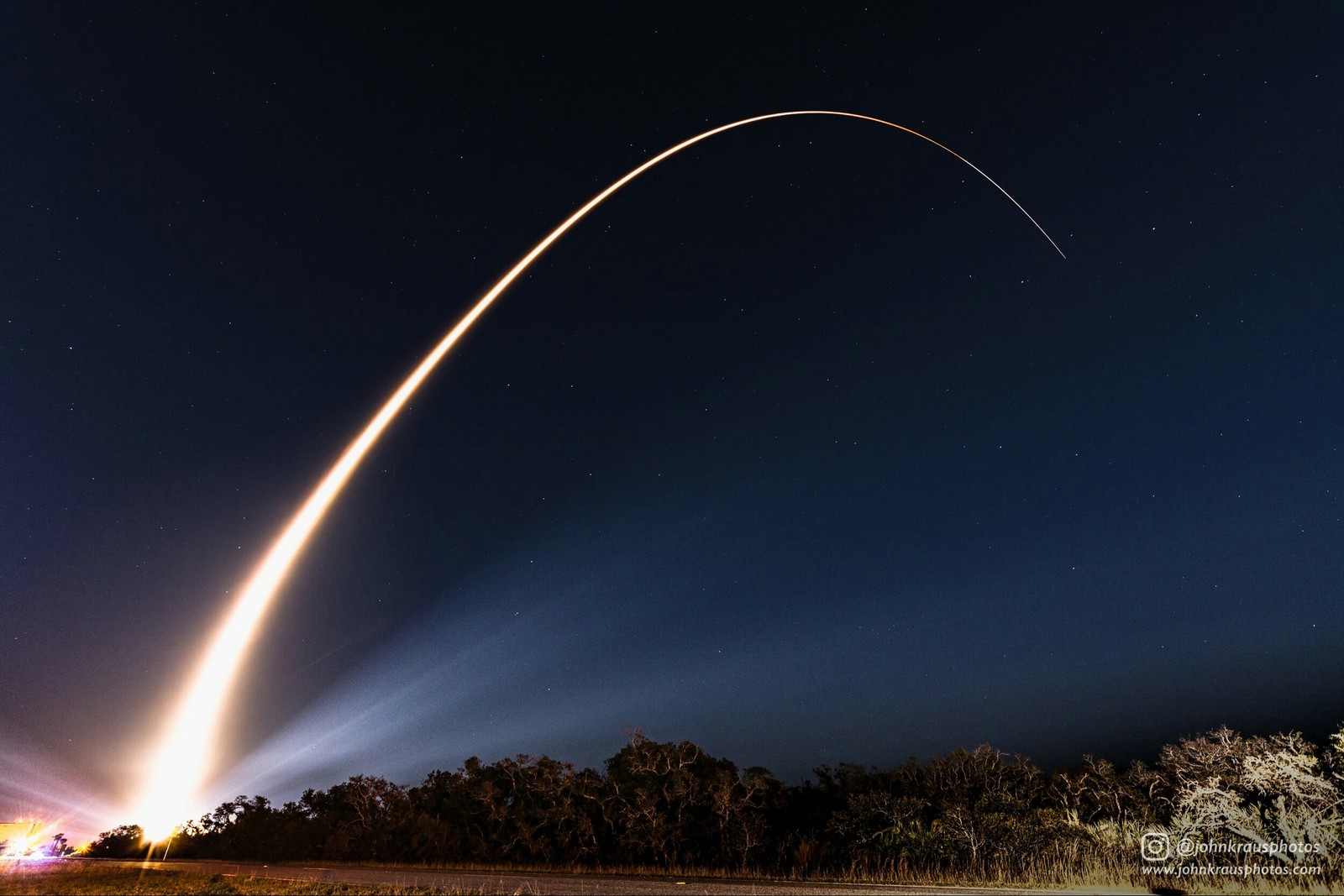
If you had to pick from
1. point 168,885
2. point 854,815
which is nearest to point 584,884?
point 854,815

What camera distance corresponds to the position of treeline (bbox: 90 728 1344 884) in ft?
66.3

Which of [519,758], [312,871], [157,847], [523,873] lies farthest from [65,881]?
[157,847]

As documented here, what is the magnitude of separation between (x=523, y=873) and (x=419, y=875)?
156 inches

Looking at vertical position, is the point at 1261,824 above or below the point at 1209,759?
below

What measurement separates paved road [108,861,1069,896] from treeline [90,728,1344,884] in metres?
3.72

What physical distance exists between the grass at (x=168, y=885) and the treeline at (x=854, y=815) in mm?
11912

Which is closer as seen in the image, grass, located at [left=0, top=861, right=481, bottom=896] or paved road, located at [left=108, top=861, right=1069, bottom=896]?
paved road, located at [left=108, top=861, right=1069, bottom=896]

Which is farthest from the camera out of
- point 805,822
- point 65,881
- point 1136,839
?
Answer: point 805,822

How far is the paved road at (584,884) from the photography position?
755 inches

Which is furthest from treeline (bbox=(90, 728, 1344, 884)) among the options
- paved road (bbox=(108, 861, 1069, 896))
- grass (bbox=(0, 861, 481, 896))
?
grass (bbox=(0, 861, 481, 896))

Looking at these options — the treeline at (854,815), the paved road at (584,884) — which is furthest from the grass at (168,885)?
the treeline at (854,815)

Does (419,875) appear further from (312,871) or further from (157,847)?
(157,847)

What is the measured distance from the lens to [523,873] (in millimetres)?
29250

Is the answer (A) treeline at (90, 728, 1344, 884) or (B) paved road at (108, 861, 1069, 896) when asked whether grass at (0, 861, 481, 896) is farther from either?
(A) treeline at (90, 728, 1344, 884)
